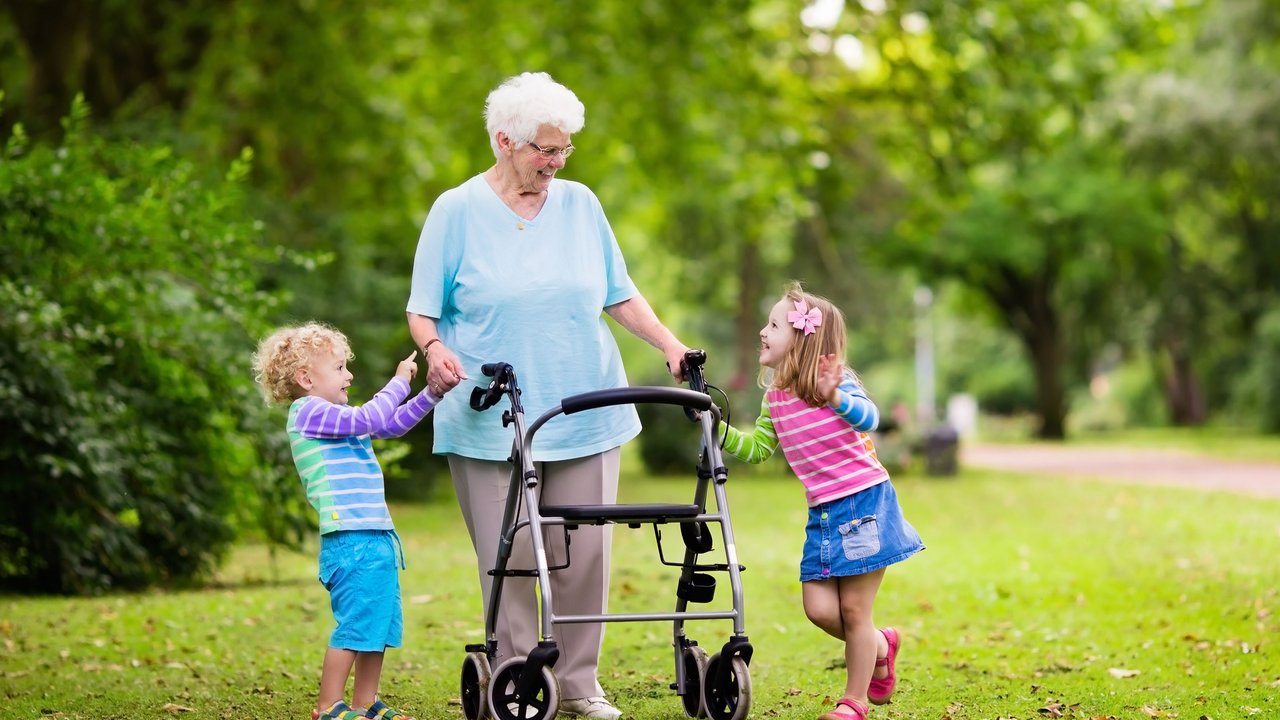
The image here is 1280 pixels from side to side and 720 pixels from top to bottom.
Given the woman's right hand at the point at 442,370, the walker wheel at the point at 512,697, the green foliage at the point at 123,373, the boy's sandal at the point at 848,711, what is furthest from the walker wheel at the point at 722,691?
the green foliage at the point at 123,373

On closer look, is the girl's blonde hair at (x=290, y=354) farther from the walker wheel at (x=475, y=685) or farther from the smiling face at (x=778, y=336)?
the smiling face at (x=778, y=336)

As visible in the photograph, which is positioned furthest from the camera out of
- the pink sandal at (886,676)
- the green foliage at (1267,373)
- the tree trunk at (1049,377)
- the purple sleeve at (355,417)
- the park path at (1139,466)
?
the tree trunk at (1049,377)

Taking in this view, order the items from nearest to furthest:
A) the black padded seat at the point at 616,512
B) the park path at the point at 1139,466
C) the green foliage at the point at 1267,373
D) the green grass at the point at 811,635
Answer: the black padded seat at the point at 616,512 → the green grass at the point at 811,635 → the park path at the point at 1139,466 → the green foliage at the point at 1267,373

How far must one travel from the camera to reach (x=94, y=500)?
Result: 30.5 ft

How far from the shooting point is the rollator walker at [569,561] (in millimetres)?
4605

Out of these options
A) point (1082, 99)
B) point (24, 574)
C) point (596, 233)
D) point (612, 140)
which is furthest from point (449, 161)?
point (596, 233)

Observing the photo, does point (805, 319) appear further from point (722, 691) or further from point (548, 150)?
point (722, 691)

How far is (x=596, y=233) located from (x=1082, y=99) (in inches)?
518

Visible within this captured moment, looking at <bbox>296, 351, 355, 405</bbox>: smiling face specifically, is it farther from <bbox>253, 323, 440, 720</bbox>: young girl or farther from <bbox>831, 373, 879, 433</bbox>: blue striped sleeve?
<bbox>831, 373, 879, 433</bbox>: blue striped sleeve

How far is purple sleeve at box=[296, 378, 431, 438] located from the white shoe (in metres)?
1.09

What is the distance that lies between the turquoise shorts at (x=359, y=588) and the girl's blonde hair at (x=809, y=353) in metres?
1.36

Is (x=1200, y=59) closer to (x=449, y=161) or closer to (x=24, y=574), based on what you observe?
(x=449, y=161)

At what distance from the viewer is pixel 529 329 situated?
512 cm

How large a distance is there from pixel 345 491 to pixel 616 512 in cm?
93
